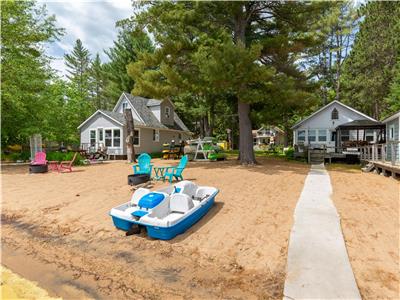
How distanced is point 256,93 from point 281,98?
1753 millimetres

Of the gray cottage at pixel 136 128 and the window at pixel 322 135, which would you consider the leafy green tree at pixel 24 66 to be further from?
the window at pixel 322 135

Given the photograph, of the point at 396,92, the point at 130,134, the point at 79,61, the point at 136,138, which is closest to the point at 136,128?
the point at 136,138

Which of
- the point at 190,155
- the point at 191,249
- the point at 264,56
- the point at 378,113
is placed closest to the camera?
the point at 191,249

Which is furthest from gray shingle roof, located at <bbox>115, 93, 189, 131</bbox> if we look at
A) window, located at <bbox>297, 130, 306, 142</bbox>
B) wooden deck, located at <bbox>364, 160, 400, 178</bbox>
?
wooden deck, located at <bbox>364, 160, 400, 178</bbox>

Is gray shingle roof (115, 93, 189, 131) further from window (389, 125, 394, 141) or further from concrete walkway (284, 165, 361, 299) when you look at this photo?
concrete walkway (284, 165, 361, 299)

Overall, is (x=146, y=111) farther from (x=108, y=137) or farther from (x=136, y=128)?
(x=108, y=137)

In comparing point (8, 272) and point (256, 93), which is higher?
point (256, 93)

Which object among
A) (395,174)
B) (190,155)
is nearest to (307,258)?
(395,174)

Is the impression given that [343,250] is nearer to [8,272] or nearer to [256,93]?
[8,272]

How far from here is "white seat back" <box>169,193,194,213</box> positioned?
555 cm

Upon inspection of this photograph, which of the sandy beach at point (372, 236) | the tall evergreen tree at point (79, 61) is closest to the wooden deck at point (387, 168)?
the sandy beach at point (372, 236)

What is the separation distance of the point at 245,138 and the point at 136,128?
36.6 feet

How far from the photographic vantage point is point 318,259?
3.83m

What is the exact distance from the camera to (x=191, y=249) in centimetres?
444
